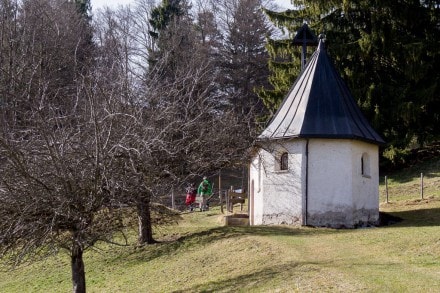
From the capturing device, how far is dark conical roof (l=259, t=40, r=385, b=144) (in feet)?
57.4

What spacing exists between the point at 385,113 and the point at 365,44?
312 centimetres

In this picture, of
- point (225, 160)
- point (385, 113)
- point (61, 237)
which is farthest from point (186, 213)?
point (61, 237)

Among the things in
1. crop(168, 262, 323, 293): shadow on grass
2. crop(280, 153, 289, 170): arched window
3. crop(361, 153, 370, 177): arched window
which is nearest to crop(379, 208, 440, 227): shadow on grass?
crop(361, 153, 370, 177): arched window

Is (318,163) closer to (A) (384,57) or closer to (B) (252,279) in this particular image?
(B) (252,279)

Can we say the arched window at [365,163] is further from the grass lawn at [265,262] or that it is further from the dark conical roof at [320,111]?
the grass lawn at [265,262]

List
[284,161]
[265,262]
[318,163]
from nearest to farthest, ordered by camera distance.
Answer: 1. [265,262]
2. [318,163]
3. [284,161]

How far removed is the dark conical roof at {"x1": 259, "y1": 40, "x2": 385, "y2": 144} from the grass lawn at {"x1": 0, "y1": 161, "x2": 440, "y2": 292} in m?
2.99

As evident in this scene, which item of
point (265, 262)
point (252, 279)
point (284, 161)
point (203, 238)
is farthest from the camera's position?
point (284, 161)

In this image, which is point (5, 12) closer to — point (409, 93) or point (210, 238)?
point (210, 238)

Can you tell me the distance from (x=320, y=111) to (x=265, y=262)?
7273mm

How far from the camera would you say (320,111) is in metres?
18.0

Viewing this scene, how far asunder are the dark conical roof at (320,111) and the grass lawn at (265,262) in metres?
2.99

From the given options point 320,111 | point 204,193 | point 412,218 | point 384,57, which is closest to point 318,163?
point 320,111

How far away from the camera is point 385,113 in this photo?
81.1 ft
